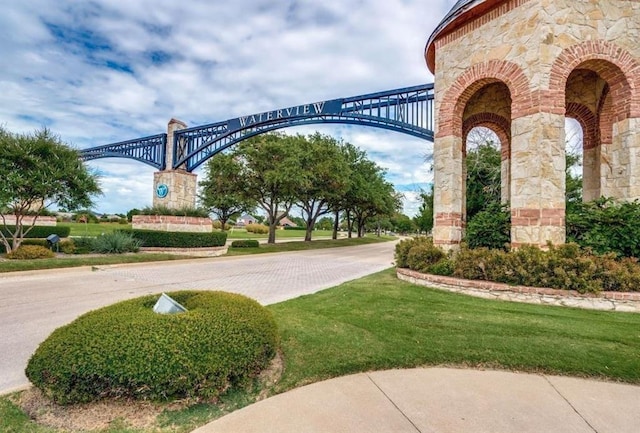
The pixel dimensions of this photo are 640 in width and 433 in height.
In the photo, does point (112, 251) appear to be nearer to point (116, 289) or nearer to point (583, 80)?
point (116, 289)

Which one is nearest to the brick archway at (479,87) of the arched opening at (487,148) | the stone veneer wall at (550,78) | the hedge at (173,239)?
the stone veneer wall at (550,78)

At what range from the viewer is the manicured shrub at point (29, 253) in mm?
11677

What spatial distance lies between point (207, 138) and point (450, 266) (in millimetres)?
17007

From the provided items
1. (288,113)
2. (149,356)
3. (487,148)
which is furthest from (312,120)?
(149,356)

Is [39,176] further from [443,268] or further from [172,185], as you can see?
[443,268]

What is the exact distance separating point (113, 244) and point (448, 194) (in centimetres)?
1319

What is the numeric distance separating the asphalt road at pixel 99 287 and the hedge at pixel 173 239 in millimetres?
2197

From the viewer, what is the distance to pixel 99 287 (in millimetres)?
8406

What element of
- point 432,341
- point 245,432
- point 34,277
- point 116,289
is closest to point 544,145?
point 432,341

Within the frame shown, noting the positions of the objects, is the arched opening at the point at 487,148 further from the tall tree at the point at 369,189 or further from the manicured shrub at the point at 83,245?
the manicured shrub at the point at 83,245

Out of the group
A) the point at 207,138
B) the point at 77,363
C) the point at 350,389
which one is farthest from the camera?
the point at 207,138

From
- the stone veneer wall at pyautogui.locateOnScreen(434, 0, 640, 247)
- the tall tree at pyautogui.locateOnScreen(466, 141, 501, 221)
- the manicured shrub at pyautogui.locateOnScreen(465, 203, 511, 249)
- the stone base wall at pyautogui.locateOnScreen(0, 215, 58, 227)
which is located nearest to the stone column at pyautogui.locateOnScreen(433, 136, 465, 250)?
the manicured shrub at pyautogui.locateOnScreen(465, 203, 511, 249)

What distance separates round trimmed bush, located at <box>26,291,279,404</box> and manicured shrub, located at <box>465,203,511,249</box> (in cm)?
651

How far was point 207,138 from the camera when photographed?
20.5 m
